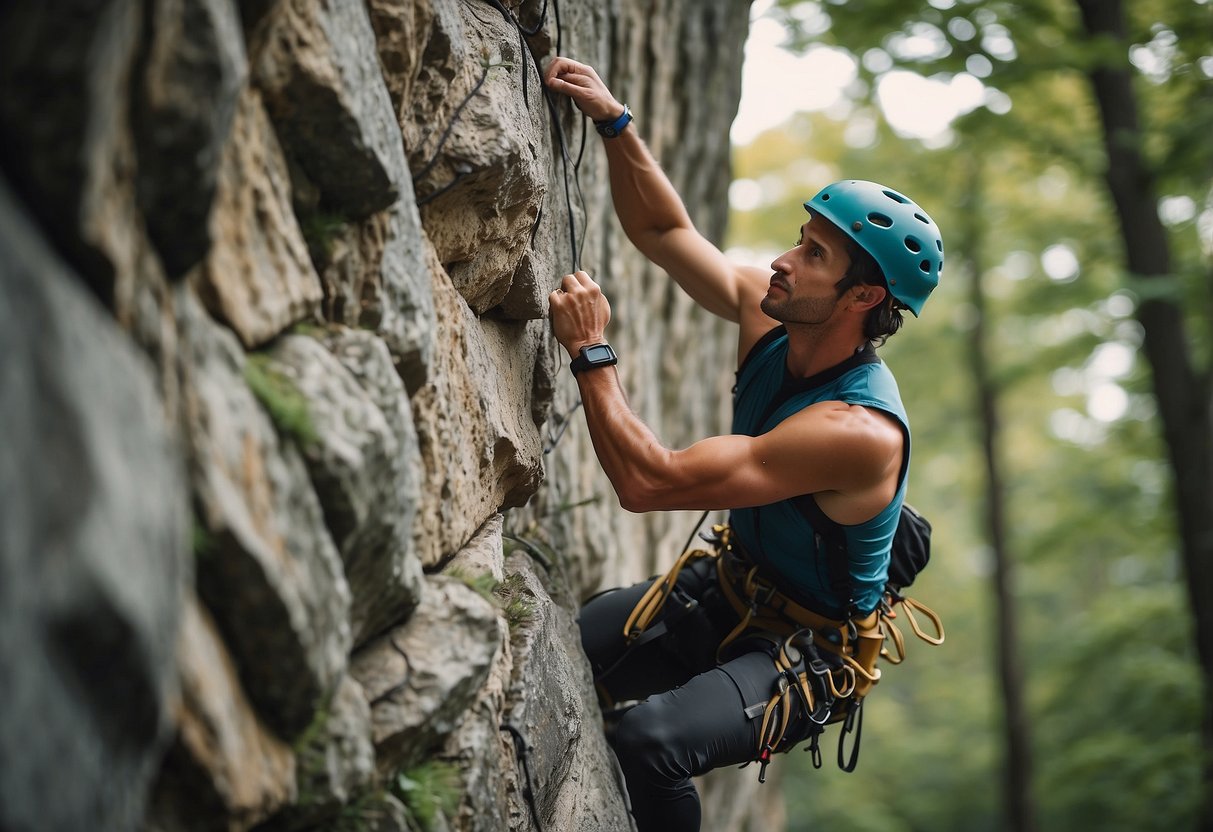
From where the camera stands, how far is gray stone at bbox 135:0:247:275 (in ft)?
5.58

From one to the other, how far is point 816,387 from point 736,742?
130 cm

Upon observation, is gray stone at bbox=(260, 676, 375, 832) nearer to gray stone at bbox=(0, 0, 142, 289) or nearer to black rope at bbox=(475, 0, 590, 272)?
gray stone at bbox=(0, 0, 142, 289)

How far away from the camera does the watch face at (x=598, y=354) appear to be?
346cm

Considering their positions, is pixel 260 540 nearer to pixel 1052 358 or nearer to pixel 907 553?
pixel 907 553

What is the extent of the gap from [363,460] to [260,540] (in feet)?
1.16

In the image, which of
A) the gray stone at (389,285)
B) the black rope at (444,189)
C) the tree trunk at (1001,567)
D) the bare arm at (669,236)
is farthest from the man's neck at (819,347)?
the tree trunk at (1001,567)

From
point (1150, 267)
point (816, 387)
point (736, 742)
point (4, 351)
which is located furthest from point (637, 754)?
point (1150, 267)

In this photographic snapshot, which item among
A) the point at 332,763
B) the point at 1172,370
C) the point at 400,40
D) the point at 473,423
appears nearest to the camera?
the point at 332,763

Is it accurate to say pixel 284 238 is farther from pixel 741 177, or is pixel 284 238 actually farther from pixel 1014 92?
pixel 741 177

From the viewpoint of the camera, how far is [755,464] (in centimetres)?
342

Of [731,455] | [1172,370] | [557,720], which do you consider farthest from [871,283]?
[1172,370]

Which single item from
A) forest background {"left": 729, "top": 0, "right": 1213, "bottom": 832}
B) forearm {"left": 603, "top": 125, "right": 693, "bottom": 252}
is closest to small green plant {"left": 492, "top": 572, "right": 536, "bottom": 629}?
forearm {"left": 603, "top": 125, "right": 693, "bottom": 252}

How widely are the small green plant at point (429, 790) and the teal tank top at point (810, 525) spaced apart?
62.6 inches

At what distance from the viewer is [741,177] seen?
48.1ft
